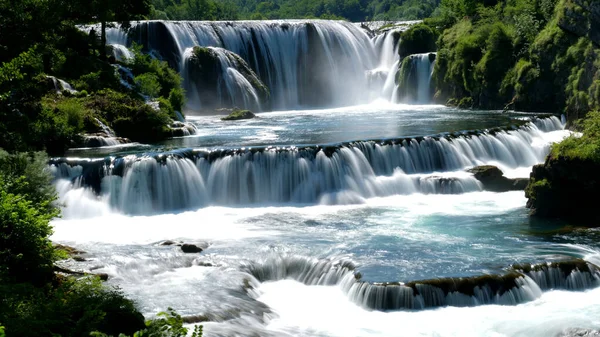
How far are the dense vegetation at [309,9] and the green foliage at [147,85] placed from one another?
79758 millimetres

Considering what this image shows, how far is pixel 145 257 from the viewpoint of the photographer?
17750 mm

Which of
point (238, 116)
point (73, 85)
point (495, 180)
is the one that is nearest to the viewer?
point (495, 180)

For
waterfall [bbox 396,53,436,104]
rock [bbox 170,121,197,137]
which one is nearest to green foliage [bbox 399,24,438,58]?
waterfall [bbox 396,53,436,104]

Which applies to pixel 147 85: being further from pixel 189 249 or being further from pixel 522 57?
pixel 522 57

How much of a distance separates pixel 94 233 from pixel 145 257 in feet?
13.0

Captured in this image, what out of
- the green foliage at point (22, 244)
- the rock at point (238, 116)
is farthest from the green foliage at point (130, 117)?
the green foliage at point (22, 244)

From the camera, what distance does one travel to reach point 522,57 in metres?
45.0

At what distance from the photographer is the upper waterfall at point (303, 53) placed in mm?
54219

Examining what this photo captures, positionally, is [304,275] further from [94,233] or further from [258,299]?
[94,233]

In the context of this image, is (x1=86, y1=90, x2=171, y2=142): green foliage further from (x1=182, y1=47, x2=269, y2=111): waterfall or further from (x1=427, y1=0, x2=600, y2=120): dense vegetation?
(x1=427, y1=0, x2=600, y2=120): dense vegetation

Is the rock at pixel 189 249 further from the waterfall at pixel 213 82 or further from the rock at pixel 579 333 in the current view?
the waterfall at pixel 213 82

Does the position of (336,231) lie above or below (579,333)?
above

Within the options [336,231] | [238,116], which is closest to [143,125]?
[238,116]

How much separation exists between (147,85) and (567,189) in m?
23.9
